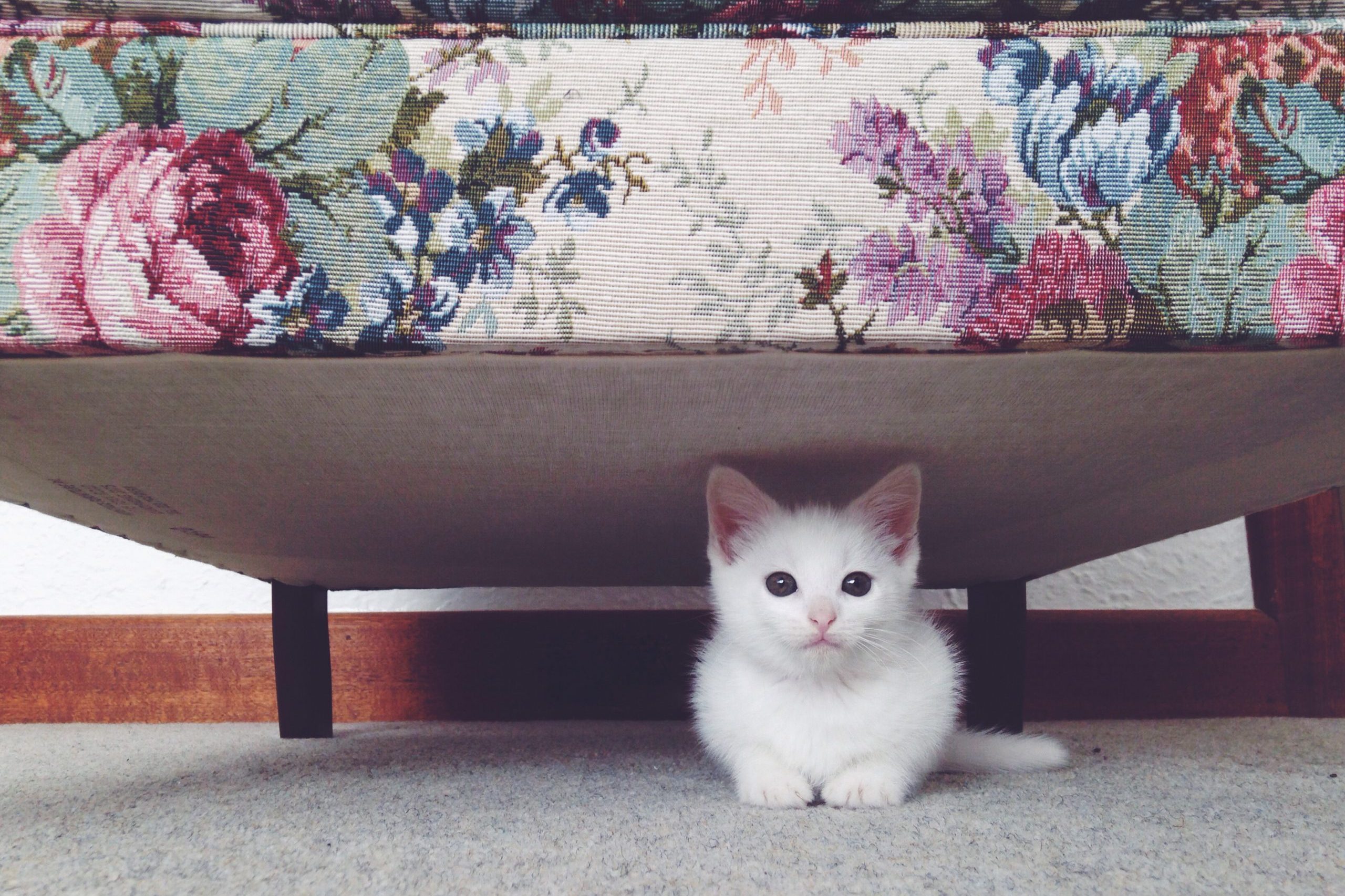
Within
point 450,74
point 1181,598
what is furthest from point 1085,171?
point 1181,598

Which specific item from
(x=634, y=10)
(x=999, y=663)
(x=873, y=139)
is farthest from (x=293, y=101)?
(x=999, y=663)

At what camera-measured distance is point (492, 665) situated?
1347 millimetres

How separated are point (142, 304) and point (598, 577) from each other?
0.71 m

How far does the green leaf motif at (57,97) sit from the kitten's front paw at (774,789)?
24.2 inches

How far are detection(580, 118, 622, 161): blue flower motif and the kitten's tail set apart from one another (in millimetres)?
635

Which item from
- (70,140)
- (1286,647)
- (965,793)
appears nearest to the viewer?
(70,140)

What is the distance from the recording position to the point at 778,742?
0.71 m

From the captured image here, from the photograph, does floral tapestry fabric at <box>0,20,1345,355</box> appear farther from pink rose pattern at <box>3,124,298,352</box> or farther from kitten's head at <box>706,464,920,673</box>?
kitten's head at <box>706,464,920,673</box>

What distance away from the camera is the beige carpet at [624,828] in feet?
1.54

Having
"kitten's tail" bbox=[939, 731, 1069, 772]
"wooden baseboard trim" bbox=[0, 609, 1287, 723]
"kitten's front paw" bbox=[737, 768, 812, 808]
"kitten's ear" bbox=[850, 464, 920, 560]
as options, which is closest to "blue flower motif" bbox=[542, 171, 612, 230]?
"kitten's ear" bbox=[850, 464, 920, 560]

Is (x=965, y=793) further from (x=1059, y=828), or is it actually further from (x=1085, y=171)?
(x=1085, y=171)

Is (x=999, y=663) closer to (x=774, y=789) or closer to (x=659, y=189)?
(x=774, y=789)

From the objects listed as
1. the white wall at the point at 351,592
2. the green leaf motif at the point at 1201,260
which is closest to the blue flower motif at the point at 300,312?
the green leaf motif at the point at 1201,260

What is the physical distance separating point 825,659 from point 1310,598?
1056mm
